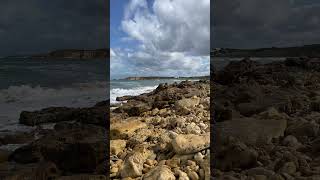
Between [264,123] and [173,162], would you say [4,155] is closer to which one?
[173,162]

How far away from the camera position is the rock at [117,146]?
133 inches

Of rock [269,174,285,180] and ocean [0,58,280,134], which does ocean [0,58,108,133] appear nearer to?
ocean [0,58,280,134]

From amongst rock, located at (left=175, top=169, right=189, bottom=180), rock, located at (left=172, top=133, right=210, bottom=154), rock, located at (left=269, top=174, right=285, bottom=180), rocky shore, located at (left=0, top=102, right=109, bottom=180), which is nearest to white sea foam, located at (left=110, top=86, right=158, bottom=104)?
rocky shore, located at (left=0, top=102, right=109, bottom=180)

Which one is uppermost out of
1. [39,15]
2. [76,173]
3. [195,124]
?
[39,15]

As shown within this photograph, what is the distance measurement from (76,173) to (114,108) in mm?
1814

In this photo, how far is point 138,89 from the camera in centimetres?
526

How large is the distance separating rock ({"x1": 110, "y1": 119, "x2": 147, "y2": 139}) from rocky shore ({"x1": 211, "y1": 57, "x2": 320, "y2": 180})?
2.30 ft

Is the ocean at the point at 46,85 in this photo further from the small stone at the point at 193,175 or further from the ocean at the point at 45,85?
the small stone at the point at 193,175

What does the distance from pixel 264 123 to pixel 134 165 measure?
1.15 meters

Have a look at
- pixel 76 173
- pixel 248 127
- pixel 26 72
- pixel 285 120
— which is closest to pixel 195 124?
pixel 248 127

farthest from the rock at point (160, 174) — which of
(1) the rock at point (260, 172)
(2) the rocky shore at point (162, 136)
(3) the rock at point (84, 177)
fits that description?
(1) the rock at point (260, 172)

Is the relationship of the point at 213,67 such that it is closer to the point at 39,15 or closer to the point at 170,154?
the point at 170,154

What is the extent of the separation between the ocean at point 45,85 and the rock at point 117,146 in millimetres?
399

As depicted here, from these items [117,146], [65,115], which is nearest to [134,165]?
[117,146]
